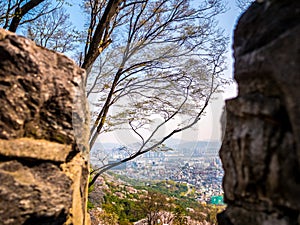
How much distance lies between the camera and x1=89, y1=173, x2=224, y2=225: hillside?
809cm

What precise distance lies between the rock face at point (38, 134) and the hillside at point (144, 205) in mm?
5828

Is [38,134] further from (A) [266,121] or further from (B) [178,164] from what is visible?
(B) [178,164]

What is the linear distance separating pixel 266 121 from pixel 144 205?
27.6 feet

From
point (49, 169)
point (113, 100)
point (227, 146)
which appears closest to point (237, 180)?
point (227, 146)

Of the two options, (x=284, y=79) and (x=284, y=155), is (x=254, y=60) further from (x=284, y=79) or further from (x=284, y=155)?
(x=284, y=155)

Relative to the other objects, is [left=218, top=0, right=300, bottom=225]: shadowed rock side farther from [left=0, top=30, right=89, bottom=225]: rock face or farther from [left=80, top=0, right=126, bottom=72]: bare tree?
[left=80, top=0, right=126, bottom=72]: bare tree

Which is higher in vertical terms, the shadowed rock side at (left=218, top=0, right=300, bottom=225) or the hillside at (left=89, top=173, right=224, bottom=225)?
the shadowed rock side at (left=218, top=0, right=300, bottom=225)

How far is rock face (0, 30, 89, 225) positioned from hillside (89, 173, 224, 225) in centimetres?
583

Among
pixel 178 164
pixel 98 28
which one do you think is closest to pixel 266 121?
pixel 98 28

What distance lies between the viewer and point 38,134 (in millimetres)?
1807

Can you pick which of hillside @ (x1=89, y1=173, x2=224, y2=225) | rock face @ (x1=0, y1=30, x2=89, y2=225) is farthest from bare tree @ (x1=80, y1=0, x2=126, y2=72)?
hillside @ (x1=89, y1=173, x2=224, y2=225)

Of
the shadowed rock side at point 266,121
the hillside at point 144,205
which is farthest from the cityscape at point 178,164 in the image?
the shadowed rock side at point 266,121

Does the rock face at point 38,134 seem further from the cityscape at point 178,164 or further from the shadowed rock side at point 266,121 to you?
the cityscape at point 178,164

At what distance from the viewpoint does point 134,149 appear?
6270 millimetres
